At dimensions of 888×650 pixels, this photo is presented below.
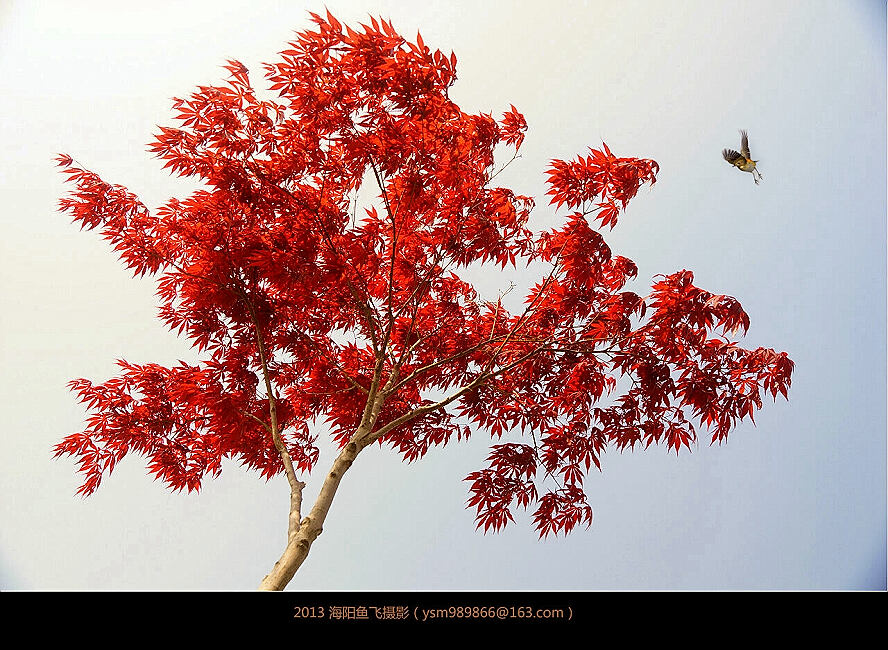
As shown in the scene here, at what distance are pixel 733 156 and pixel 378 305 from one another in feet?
7.80

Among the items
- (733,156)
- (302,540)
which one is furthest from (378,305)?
(733,156)

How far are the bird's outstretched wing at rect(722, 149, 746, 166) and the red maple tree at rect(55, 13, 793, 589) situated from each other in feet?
5.32

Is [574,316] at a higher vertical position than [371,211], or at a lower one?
lower

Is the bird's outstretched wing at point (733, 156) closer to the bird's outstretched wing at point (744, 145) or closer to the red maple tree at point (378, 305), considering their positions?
the bird's outstretched wing at point (744, 145)

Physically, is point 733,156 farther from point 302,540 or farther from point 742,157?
point 302,540

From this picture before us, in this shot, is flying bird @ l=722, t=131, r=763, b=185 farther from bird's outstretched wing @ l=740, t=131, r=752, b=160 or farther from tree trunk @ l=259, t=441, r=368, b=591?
tree trunk @ l=259, t=441, r=368, b=591

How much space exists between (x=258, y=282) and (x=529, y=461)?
1.22 m

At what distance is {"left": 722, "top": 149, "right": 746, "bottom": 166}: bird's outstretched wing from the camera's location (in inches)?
154

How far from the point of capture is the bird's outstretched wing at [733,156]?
12.8ft

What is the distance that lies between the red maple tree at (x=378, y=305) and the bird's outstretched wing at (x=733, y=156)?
63.9 inches
